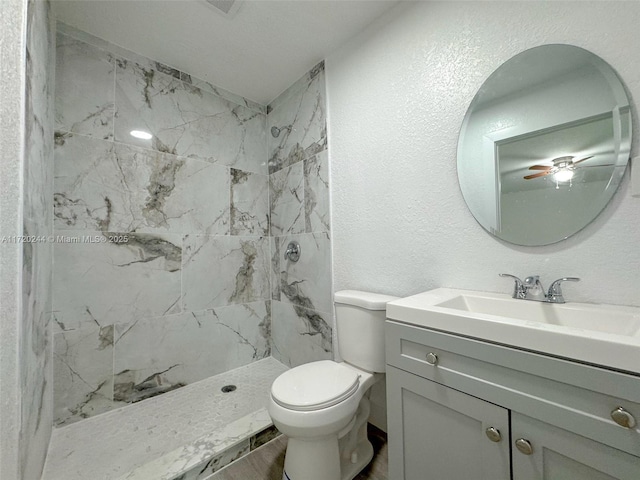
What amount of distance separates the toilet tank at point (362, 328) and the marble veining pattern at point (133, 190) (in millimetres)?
1211

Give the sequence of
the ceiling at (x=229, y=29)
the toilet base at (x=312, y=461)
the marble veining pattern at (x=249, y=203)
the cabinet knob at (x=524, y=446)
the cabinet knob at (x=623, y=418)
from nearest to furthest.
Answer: the cabinet knob at (x=623, y=418) < the cabinet knob at (x=524, y=446) < the toilet base at (x=312, y=461) < the ceiling at (x=229, y=29) < the marble veining pattern at (x=249, y=203)

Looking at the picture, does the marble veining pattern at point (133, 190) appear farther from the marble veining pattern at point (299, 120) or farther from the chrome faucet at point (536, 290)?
the chrome faucet at point (536, 290)

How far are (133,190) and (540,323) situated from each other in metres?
2.08

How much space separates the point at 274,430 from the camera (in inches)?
54.6

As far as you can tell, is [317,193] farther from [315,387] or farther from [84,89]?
[84,89]

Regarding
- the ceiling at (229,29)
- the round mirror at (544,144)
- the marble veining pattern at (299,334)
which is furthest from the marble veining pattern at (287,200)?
the round mirror at (544,144)

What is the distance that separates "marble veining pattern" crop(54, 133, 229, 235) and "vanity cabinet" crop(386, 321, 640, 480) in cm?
161

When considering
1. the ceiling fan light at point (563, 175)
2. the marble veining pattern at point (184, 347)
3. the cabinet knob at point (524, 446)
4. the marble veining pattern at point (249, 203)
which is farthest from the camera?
the marble veining pattern at point (249, 203)

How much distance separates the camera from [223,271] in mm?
1972

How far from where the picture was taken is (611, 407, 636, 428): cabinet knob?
0.50 metres

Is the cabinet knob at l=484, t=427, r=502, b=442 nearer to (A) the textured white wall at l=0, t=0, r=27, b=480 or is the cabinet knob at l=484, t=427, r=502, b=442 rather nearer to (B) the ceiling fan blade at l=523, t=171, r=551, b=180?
(B) the ceiling fan blade at l=523, t=171, r=551, b=180

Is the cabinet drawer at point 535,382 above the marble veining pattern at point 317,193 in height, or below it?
below

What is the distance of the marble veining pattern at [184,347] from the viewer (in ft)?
5.15

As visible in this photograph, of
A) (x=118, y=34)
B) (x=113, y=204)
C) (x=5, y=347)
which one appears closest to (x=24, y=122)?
(x=5, y=347)
